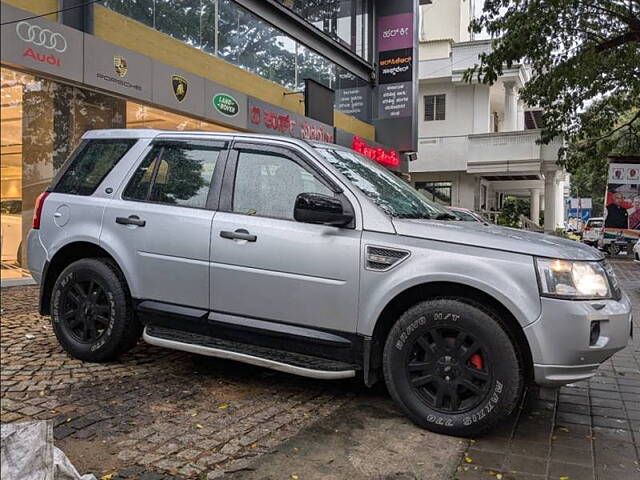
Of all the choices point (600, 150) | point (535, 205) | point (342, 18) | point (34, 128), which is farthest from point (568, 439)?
point (535, 205)

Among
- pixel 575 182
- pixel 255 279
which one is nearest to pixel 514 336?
pixel 255 279

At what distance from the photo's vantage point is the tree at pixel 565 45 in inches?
451

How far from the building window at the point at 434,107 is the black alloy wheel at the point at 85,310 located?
2611cm

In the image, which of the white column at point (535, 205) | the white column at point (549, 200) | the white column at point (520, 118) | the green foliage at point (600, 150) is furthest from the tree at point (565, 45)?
the white column at point (535, 205)

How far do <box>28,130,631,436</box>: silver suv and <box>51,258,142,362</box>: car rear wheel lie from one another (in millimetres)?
12

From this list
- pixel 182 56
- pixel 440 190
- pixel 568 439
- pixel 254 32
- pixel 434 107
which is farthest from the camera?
pixel 440 190

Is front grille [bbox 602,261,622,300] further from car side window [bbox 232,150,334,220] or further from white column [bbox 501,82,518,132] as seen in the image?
white column [bbox 501,82,518,132]

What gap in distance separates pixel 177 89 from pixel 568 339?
9.61 metres

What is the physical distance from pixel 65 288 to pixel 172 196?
1.14 meters

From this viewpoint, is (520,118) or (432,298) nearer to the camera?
(432,298)

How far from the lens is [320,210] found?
141 inches

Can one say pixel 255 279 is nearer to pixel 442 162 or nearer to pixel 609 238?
pixel 609 238

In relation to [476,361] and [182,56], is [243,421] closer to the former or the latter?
[476,361]

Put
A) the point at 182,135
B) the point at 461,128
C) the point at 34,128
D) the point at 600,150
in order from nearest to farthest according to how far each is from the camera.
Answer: the point at 34,128 → the point at 182,135 → the point at 600,150 → the point at 461,128
